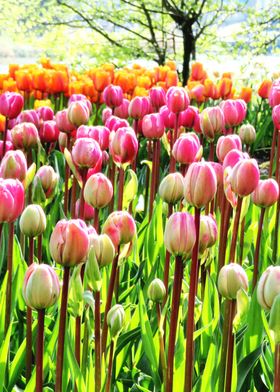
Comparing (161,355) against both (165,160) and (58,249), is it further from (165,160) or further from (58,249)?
(165,160)

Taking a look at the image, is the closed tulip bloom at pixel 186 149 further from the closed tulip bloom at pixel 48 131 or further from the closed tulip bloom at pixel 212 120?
the closed tulip bloom at pixel 48 131

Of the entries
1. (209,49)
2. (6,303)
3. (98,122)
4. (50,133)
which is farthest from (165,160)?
(209,49)

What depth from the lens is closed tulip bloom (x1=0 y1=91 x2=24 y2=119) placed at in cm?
271

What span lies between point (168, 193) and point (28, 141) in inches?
35.5

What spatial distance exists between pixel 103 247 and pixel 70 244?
0.14 metres

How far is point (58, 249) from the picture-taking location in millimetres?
1200

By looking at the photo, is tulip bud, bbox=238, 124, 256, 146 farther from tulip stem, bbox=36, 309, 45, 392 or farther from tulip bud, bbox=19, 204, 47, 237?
tulip stem, bbox=36, 309, 45, 392

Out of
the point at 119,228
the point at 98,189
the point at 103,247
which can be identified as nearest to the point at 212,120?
the point at 98,189

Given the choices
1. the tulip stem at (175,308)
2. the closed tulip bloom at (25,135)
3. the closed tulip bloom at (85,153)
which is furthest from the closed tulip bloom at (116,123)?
the tulip stem at (175,308)

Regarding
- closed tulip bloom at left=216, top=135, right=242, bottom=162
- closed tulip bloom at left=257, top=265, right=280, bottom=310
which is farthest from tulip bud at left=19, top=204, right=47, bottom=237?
closed tulip bloom at left=216, top=135, right=242, bottom=162

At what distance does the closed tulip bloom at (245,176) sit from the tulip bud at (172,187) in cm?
18

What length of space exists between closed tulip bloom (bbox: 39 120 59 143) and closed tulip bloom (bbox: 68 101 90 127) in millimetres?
379

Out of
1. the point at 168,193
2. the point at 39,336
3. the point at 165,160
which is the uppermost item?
the point at 168,193

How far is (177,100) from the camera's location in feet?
8.13
